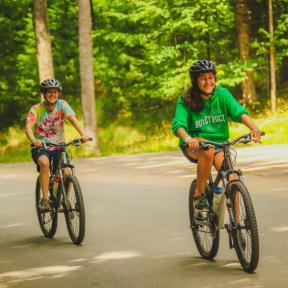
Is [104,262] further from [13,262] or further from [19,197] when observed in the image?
[19,197]

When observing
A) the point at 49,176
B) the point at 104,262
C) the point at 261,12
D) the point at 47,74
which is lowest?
the point at 104,262

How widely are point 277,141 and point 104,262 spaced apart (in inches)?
584

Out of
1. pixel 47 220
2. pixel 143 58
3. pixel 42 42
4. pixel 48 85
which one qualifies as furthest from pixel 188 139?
pixel 143 58

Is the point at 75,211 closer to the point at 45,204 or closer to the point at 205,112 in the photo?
the point at 45,204

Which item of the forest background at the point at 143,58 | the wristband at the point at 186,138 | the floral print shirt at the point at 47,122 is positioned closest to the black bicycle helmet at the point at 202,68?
the wristband at the point at 186,138

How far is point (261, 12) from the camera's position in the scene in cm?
3103

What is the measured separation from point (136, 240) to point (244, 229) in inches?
91.3

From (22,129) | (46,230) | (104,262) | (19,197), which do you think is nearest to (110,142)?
(22,129)

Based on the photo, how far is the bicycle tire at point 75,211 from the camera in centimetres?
898

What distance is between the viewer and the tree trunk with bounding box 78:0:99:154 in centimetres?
2320

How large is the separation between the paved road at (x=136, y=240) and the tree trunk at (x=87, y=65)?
24.8 feet

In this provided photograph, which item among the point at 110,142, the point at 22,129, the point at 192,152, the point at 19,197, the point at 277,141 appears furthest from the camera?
the point at 22,129

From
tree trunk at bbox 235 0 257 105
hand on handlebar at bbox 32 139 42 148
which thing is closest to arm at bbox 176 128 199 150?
hand on handlebar at bbox 32 139 42 148

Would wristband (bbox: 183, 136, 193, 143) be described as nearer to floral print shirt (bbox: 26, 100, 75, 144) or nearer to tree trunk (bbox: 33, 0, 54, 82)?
floral print shirt (bbox: 26, 100, 75, 144)
